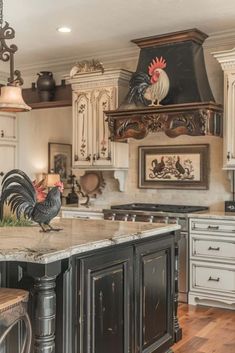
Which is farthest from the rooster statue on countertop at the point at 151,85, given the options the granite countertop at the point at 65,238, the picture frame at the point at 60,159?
the picture frame at the point at 60,159

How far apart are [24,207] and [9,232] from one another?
0.20 meters

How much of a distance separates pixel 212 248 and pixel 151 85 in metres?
1.89

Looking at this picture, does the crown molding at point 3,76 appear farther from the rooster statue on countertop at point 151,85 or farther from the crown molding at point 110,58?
the rooster statue on countertop at point 151,85

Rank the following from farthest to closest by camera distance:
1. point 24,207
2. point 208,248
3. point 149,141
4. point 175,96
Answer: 1. point 149,141
2. point 175,96
3. point 208,248
4. point 24,207

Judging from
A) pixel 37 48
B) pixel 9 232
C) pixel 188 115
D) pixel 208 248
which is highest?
pixel 37 48

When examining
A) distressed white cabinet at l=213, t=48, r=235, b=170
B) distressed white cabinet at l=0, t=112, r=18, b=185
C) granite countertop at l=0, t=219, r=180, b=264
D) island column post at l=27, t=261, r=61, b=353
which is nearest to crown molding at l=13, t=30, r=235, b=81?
distressed white cabinet at l=213, t=48, r=235, b=170

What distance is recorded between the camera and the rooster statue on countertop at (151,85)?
203 inches

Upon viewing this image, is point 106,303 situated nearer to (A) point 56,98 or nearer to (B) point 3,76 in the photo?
(A) point 56,98

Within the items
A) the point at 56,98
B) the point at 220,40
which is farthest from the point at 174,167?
the point at 56,98

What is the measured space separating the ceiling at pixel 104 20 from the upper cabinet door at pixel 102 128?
0.62 m

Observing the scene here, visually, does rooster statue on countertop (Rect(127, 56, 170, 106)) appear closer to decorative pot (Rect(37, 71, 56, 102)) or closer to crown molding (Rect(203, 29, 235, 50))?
crown molding (Rect(203, 29, 235, 50))

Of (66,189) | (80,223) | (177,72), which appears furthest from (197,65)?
(66,189)

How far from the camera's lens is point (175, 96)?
17.0 ft

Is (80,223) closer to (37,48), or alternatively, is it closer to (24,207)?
(24,207)
